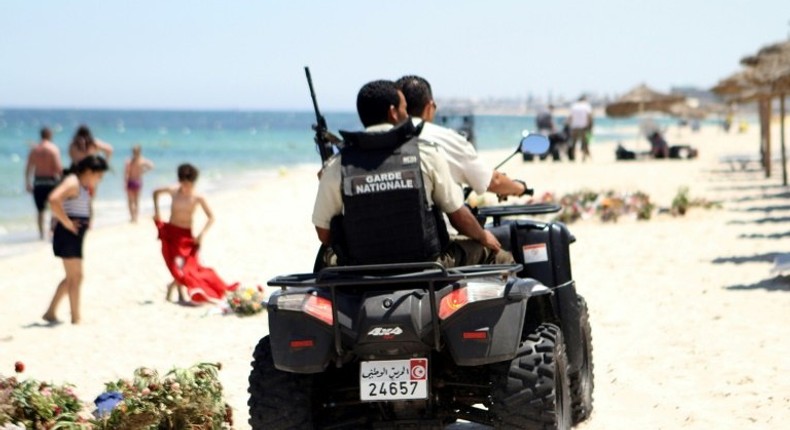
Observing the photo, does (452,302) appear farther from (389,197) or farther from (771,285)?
(771,285)

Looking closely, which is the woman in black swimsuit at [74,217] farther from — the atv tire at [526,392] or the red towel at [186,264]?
the atv tire at [526,392]

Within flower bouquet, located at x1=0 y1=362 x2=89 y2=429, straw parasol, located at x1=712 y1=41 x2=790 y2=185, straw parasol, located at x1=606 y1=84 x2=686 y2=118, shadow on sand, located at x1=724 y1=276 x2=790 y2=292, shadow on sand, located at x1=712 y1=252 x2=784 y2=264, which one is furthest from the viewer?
straw parasol, located at x1=606 y1=84 x2=686 y2=118

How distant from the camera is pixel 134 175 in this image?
21750 mm

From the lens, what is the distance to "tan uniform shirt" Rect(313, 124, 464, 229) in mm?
4891

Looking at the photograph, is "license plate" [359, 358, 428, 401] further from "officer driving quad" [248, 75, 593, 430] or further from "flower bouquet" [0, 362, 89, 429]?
"flower bouquet" [0, 362, 89, 429]

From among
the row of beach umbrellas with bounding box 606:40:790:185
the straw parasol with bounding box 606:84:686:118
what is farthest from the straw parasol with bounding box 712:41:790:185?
the straw parasol with bounding box 606:84:686:118

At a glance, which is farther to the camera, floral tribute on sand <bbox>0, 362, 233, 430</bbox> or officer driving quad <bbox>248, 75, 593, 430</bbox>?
floral tribute on sand <bbox>0, 362, 233, 430</bbox>

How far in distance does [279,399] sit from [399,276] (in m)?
0.74

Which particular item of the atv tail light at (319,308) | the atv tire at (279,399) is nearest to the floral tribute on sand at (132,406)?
→ the atv tire at (279,399)

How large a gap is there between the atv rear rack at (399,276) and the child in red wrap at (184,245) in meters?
6.68

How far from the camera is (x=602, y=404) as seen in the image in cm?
675

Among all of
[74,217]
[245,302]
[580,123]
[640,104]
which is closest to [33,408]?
[245,302]

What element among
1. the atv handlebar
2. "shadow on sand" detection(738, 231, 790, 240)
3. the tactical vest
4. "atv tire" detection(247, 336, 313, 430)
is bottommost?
"shadow on sand" detection(738, 231, 790, 240)

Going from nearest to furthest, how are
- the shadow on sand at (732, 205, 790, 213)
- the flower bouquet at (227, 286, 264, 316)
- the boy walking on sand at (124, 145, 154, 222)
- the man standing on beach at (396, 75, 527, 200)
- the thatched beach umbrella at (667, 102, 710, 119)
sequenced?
1. the man standing on beach at (396, 75, 527, 200)
2. the flower bouquet at (227, 286, 264, 316)
3. the shadow on sand at (732, 205, 790, 213)
4. the boy walking on sand at (124, 145, 154, 222)
5. the thatched beach umbrella at (667, 102, 710, 119)
